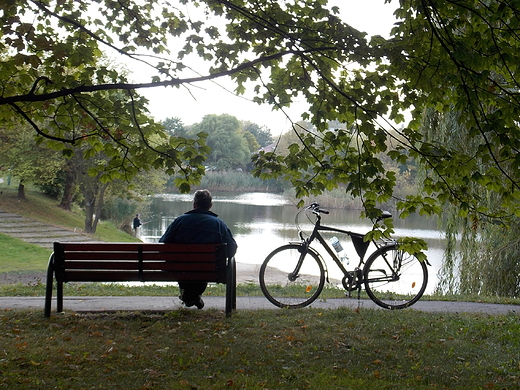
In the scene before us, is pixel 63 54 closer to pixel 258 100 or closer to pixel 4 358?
pixel 258 100

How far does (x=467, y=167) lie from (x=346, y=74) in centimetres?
175

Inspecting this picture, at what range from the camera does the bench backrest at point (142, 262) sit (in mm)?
6059

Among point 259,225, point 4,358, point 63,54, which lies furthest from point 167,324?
point 259,225

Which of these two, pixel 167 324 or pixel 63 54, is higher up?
pixel 63 54

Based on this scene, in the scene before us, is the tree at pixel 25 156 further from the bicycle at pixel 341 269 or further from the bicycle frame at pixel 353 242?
the bicycle frame at pixel 353 242

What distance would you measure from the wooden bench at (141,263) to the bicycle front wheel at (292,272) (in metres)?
0.95

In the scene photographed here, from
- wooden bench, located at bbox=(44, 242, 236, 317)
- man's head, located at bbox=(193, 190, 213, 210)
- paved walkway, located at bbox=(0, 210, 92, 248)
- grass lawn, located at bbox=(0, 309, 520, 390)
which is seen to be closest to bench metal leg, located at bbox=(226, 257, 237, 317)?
wooden bench, located at bbox=(44, 242, 236, 317)

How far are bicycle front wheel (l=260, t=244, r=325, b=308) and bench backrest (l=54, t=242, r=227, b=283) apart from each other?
97 centimetres

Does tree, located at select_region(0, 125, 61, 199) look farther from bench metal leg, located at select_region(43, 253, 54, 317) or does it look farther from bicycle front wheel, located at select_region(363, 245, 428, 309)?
bicycle front wheel, located at select_region(363, 245, 428, 309)

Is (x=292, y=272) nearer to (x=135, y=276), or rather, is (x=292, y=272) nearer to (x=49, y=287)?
(x=135, y=276)

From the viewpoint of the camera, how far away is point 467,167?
5.19 meters

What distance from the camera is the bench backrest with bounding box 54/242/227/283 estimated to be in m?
6.06

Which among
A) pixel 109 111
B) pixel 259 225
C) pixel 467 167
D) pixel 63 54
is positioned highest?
pixel 63 54

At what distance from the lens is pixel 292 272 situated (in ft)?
23.9
